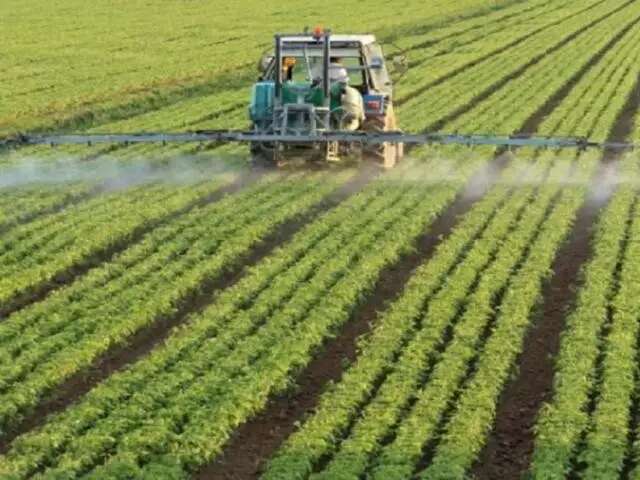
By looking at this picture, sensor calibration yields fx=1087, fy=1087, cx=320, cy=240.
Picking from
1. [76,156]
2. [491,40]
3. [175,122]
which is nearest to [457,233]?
[76,156]

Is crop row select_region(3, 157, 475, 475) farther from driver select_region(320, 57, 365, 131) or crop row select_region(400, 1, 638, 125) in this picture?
crop row select_region(400, 1, 638, 125)

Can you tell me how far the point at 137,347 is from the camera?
37.5 feet

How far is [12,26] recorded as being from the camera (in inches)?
2064

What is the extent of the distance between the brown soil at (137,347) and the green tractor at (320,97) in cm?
258

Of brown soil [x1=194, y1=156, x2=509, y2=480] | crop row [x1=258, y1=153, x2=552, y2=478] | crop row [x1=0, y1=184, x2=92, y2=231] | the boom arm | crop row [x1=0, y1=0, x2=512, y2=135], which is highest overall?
the boom arm

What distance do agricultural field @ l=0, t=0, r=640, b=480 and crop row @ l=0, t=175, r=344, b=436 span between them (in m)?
0.04

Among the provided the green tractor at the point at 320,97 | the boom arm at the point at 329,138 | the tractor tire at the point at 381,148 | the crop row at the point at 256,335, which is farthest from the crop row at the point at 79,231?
the tractor tire at the point at 381,148

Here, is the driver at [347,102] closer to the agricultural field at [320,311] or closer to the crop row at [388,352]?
the agricultural field at [320,311]

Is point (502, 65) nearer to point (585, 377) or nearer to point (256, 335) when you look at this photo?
point (256, 335)

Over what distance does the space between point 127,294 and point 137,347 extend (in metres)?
1.53

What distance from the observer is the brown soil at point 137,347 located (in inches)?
386

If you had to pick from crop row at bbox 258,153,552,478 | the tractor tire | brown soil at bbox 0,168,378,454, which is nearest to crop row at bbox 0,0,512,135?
the tractor tire

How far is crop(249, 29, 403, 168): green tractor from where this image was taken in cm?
1894

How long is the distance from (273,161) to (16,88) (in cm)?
1609
